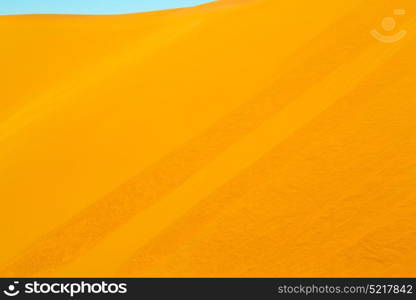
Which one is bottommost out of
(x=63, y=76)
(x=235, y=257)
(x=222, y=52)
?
(x=235, y=257)

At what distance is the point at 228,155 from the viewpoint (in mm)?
6840

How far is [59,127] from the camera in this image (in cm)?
805

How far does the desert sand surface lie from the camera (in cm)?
550

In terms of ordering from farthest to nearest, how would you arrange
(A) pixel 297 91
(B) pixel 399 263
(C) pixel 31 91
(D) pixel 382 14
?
1. (C) pixel 31 91
2. (D) pixel 382 14
3. (A) pixel 297 91
4. (B) pixel 399 263

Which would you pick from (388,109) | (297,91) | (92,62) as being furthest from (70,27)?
(388,109)

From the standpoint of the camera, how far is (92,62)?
11.0 meters

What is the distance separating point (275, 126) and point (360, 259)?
2.85 m

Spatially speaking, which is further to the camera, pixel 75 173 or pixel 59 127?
pixel 59 127

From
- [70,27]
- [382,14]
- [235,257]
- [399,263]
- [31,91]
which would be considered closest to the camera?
[399,263]

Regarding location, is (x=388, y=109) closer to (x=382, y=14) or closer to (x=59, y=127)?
(x=382, y=14)

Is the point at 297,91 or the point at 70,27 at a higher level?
the point at 70,27

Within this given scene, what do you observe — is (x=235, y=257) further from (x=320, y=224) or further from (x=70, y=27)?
(x=70, y=27)

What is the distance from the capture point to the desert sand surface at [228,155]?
217 inches

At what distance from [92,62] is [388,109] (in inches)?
309
